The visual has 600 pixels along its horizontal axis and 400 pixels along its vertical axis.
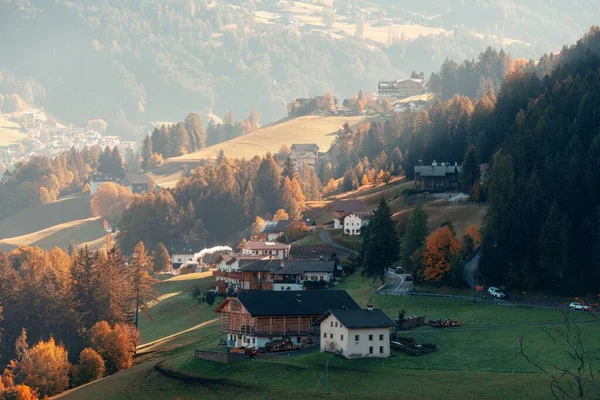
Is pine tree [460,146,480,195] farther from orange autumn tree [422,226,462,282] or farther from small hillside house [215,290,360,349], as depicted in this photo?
small hillside house [215,290,360,349]

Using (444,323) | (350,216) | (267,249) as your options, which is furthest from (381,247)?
(350,216)

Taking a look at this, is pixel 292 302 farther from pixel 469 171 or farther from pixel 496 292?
pixel 469 171

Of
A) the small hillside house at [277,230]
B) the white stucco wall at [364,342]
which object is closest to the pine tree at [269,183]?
the small hillside house at [277,230]

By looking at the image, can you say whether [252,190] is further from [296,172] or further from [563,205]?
[563,205]

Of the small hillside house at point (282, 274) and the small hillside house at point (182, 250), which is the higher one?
the small hillside house at point (282, 274)

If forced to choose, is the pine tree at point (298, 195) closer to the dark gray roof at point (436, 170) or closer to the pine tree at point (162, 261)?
the pine tree at point (162, 261)

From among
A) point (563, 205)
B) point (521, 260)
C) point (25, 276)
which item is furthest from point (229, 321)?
point (25, 276)
